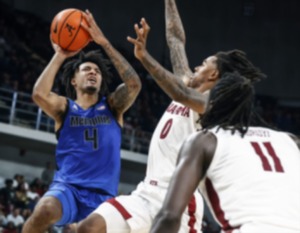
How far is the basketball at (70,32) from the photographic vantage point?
224 inches

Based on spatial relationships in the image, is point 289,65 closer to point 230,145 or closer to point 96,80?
point 96,80

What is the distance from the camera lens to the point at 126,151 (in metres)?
17.4

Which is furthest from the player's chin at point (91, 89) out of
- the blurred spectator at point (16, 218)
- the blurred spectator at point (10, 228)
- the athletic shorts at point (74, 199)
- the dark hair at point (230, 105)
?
the blurred spectator at point (16, 218)

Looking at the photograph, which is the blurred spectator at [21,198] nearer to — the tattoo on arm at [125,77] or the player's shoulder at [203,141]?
the tattoo on arm at [125,77]

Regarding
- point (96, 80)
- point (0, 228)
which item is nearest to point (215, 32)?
point (0, 228)

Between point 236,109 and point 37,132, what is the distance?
1329cm

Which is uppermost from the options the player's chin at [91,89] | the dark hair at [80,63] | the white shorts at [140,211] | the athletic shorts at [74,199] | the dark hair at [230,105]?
the dark hair at [230,105]

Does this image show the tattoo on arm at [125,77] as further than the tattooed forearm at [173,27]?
No

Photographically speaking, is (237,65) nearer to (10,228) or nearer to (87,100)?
(87,100)

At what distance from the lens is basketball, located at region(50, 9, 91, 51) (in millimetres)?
5695

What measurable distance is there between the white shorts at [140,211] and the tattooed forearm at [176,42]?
118cm

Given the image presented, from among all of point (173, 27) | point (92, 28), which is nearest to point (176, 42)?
point (173, 27)

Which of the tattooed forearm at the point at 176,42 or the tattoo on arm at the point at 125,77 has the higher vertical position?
the tattooed forearm at the point at 176,42

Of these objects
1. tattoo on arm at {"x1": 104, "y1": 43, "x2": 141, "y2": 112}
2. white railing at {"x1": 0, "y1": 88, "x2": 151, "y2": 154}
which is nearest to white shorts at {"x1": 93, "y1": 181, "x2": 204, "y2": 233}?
tattoo on arm at {"x1": 104, "y1": 43, "x2": 141, "y2": 112}
